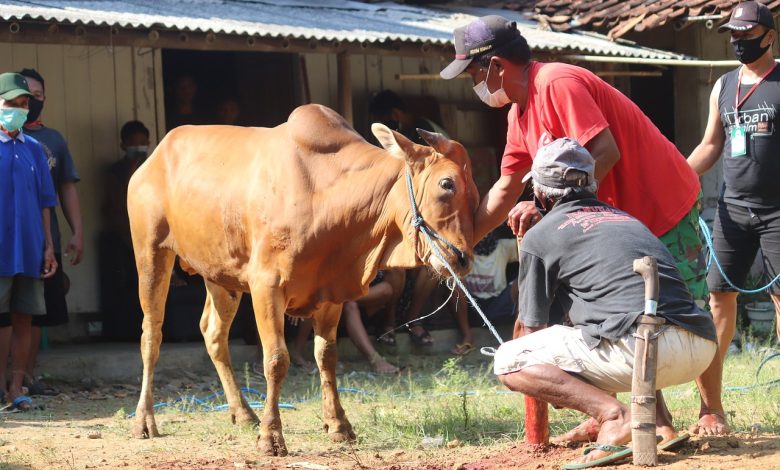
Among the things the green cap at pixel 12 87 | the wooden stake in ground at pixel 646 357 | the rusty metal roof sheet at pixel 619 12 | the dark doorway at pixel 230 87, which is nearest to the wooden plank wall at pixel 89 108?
the dark doorway at pixel 230 87

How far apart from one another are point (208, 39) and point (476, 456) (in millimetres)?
4641

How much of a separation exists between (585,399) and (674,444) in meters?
0.60

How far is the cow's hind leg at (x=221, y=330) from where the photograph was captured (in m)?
A: 7.62

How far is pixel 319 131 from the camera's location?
269 inches

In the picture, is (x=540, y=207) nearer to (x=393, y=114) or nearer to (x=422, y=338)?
(x=422, y=338)

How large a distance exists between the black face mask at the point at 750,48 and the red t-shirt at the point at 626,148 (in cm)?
125

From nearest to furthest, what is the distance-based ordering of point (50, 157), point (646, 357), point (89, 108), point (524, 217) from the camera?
point (646, 357), point (524, 217), point (50, 157), point (89, 108)

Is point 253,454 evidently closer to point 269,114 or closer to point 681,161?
point 681,161

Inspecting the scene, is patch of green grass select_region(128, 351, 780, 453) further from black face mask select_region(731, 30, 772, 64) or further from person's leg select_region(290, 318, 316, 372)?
black face mask select_region(731, 30, 772, 64)

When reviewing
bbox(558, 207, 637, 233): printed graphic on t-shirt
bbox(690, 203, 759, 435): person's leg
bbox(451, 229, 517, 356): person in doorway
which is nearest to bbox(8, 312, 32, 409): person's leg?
bbox(451, 229, 517, 356): person in doorway

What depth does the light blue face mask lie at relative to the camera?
824 centimetres

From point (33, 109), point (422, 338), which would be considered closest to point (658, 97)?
point (422, 338)

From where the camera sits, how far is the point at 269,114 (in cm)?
1226

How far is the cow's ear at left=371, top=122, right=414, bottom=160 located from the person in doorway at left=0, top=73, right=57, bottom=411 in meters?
3.09
